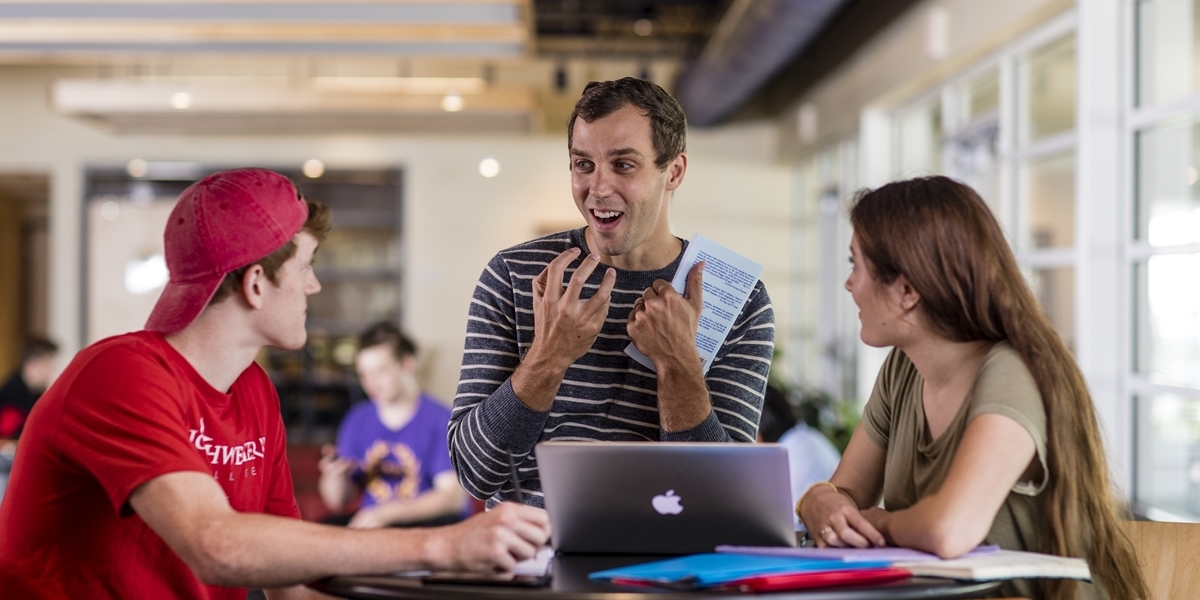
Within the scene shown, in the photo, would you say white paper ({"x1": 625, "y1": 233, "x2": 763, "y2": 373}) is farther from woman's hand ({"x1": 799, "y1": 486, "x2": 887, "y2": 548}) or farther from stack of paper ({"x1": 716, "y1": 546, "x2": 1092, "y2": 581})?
stack of paper ({"x1": 716, "y1": 546, "x2": 1092, "y2": 581})

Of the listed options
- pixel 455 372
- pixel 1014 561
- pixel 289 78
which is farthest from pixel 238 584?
pixel 289 78

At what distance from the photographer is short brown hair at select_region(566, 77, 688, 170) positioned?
1831mm

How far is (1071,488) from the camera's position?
58.3 inches

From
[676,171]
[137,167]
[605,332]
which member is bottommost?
[605,332]

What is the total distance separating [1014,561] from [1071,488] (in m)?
0.18

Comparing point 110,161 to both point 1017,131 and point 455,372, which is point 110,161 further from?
point 1017,131

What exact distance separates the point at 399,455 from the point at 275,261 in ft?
9.47

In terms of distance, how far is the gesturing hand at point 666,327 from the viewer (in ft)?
5.63

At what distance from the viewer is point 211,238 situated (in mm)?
1563

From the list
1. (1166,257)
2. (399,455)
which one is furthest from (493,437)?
(399,455)

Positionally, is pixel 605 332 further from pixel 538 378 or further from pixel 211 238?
pixel 211 238

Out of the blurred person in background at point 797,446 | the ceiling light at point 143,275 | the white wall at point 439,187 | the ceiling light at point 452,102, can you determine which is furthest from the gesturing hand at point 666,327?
the ceiling light at point 143,275

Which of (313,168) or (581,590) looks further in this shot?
(313,168)

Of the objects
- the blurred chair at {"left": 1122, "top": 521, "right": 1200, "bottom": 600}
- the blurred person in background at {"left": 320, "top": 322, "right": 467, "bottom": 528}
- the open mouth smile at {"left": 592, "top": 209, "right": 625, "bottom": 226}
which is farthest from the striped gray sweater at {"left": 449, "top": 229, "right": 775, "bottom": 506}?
the blurred person in background at {"left": 320, "top": 322, "right": 467, "bottom": 528}
